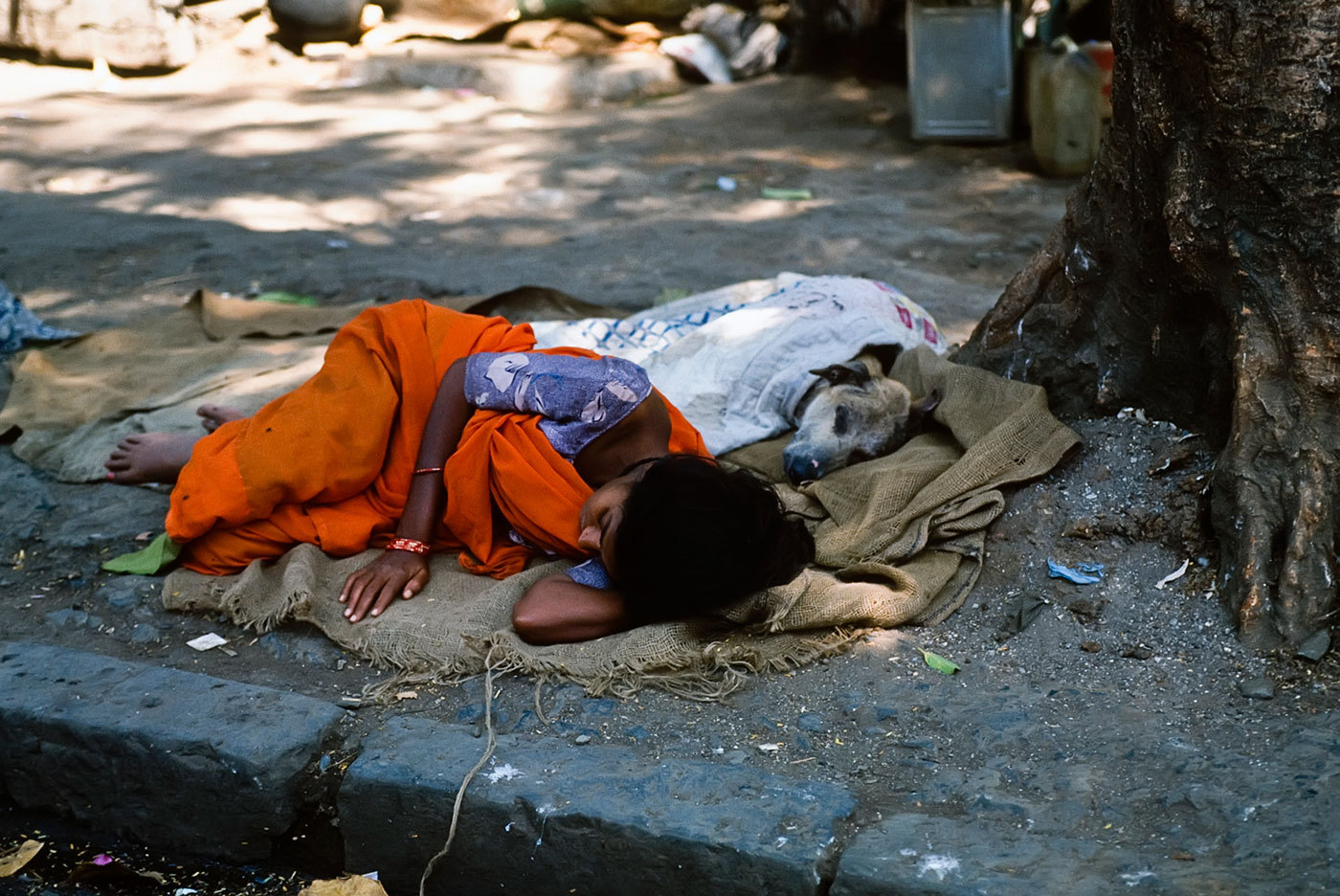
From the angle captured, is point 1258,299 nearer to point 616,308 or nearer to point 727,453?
point 727,453

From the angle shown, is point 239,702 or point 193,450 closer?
point 239,702

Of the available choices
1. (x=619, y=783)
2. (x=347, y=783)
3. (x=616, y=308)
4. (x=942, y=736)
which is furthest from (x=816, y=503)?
(x=616, y=308)

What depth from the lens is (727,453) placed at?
3865 millimetres

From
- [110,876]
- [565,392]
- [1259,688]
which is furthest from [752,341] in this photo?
[110,876]

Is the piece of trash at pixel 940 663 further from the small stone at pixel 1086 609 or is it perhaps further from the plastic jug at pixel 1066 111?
the plastic jug at pixel 1066 111

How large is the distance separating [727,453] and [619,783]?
1.70 metres

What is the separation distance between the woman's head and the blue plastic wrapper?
2898 mm

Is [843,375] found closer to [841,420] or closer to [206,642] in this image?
[841,420]

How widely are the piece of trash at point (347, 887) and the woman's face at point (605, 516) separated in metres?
0.84

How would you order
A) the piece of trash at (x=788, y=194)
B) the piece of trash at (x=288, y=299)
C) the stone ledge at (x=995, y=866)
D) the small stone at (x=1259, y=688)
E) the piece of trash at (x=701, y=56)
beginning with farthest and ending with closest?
the piece of trash at (x=701, y=56) < the piece of trash at (x=788, y=194) < the piece of trash at (x=288, y=299) < the small stone at (x=1259, y=688) < the stone ledge at (x=995, y=866)

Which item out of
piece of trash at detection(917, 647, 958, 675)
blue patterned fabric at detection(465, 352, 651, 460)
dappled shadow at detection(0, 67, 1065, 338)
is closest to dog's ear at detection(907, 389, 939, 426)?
blue patterned fabric at detection(465, 352, 651, 460)

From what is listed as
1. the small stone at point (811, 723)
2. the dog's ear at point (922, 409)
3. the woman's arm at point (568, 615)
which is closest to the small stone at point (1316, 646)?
the small stone at point (811, 723)

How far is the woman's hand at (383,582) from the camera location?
9.93 feet

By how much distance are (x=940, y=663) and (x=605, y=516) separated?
2.69 feet
